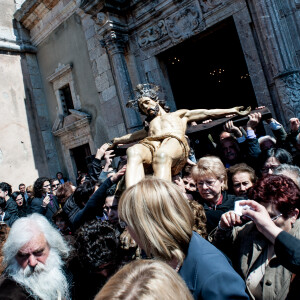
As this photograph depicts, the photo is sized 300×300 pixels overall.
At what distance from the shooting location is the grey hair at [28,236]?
1.98 m

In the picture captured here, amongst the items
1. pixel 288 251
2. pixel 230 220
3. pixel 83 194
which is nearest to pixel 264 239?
pixel 230 220

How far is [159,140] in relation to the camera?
11.8 feet

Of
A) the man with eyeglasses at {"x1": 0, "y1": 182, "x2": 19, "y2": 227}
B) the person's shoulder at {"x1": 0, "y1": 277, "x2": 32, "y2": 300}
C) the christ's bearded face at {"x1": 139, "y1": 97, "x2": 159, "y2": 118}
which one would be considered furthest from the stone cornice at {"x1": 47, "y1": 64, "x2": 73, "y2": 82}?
the person's shoulder at {"x1": 0, "y1": 277, "x2": 32, "y2": 300}

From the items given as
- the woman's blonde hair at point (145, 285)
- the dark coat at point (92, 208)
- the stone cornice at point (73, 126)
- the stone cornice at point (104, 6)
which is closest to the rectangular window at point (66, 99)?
the stone cornice at point (73, 126)

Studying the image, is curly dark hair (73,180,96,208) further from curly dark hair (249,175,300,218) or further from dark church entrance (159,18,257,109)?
dark church entrance (159,18,257,109)

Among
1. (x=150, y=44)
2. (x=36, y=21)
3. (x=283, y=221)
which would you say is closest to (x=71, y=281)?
(x=283, y=221)

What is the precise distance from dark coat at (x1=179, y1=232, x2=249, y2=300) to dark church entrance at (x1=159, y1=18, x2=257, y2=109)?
6.05m

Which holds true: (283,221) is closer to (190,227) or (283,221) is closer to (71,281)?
(190,227)

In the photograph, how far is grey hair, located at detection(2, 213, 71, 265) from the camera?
1.98 metres

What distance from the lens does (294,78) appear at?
16.9 feet

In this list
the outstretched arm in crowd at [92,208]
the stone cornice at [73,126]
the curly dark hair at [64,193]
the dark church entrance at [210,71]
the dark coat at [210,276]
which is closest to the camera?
the dark coat at [210,276]

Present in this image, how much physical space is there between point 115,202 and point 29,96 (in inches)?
364

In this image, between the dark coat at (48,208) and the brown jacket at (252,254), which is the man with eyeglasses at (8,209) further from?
the brown jacket at (252,254)

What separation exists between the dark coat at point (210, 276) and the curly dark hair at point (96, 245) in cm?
75
